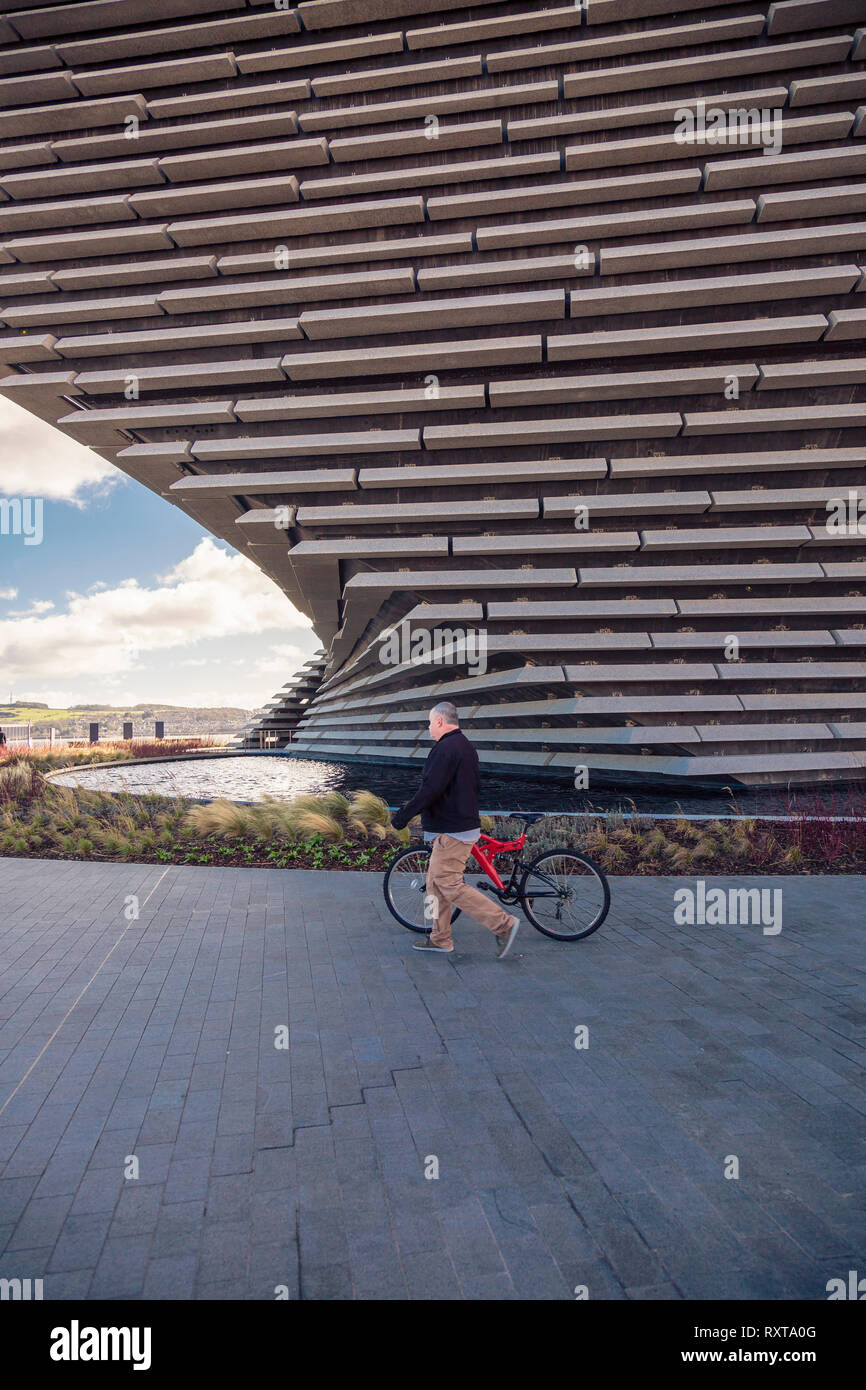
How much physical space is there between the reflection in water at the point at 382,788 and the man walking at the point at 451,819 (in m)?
5.58

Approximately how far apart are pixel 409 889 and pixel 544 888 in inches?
44.4

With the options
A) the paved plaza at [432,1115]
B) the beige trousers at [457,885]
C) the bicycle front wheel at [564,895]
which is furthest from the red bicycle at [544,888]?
the beige trousers at [457,885]

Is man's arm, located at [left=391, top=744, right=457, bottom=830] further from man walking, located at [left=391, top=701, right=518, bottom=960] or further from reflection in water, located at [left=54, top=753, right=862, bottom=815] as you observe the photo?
reflection in water, located at [left=54, top=753, right=862, bottom=815]

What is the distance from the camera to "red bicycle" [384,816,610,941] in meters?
5.66

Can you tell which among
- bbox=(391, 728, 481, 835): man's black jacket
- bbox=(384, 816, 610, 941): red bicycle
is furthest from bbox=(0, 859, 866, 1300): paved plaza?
bbox=(391, 728, 481, 835): man's black jacket

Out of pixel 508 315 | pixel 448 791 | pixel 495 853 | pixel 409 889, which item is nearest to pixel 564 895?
pixel 495 853

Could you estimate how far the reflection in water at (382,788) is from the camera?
1102 cm

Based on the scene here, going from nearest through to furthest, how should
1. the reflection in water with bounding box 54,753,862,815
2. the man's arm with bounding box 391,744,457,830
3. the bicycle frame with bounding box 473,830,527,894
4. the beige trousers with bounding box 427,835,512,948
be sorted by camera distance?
the man's arm with bounding box 391,744,457,830
the beige trousers with bounding box 427,835,512,948
the bicycle frame with bounding box 473,830,527,894
the reflection in water with bounding box 54,753,862,815

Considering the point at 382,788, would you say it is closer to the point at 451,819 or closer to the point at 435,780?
the point at 451,819

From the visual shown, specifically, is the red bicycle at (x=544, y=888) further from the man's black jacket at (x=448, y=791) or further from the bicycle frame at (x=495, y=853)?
the man's black jacket at (x=448, y=791)

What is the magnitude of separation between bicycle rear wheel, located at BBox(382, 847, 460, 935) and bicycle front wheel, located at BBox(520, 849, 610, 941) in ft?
2.30

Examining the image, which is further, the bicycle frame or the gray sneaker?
the bicycle frame
